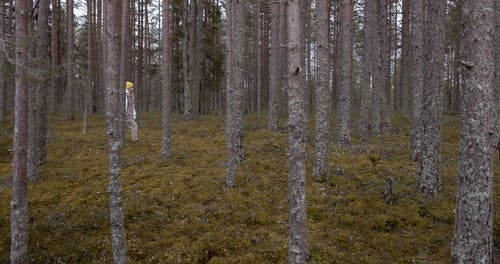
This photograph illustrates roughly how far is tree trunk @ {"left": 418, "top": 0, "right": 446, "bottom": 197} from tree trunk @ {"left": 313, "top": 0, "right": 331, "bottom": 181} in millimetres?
2470

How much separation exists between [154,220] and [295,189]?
415 cm

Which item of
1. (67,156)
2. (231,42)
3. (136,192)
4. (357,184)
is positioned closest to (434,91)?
(357,184)

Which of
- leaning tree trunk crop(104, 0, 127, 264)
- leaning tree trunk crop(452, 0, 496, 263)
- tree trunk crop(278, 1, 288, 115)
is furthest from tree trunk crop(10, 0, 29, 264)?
leaning tree trunk crop(452, 0, 496, 263)

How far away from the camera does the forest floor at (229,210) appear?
24.5ft

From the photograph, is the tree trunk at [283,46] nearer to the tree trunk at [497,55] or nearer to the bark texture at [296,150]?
the bark texture at [296,150]

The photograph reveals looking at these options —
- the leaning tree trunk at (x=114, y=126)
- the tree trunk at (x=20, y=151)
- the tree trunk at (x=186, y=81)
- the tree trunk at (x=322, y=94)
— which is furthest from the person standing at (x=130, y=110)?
the leaning tree trunk at (x=114, y=126)

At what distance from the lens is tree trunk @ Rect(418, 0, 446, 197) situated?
28.8 ft

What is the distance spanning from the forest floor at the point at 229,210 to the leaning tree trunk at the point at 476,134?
1410 mm

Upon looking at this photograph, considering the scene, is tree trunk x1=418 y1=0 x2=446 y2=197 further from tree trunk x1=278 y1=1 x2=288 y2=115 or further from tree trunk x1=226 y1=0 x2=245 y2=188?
tree trunk x1=226 y1=0 x2=245 y2=188

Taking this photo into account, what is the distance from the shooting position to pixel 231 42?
11102 mm

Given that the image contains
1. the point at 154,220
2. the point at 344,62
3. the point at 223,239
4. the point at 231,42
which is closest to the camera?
the point at 223,239

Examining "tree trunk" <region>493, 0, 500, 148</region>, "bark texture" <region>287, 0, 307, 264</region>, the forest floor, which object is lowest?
the forest floor

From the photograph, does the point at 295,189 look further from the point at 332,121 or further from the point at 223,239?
the point at 332,121

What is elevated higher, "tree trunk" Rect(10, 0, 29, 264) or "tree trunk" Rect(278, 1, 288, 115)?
"tree trunk" Rect(278, 1, 288, 115)
